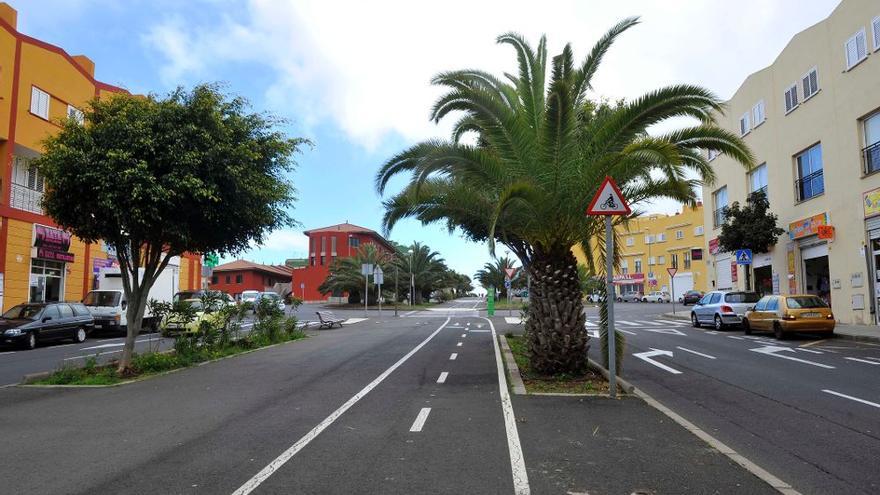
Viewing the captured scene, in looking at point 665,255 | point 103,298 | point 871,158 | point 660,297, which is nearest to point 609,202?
point 871,158

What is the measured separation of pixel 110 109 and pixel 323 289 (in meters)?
45.0

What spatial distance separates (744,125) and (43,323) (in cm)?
3174

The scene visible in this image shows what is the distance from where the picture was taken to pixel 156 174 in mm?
10516

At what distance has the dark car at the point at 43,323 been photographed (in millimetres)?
17109

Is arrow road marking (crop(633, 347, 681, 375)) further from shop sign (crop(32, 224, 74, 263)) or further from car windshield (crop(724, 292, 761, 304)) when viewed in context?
shop sign (crop(32, 224, 74, 263))

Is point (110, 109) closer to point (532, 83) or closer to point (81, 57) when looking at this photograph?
point (532, 83)

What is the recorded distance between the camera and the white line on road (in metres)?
6.59

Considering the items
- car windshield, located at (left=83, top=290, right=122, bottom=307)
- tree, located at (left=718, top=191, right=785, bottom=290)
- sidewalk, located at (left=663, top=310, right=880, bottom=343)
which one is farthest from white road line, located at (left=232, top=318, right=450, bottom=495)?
tree, located at (left=718, top=191, right=785, bottom=290)

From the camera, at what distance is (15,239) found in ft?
75.3

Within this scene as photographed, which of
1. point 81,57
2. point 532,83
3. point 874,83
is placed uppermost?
point 81,57

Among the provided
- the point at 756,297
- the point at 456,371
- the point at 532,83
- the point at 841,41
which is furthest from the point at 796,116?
the point at 456,371

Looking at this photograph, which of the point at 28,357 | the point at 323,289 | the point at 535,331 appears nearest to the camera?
the point at 535,331

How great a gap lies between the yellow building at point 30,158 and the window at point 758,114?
2828cm

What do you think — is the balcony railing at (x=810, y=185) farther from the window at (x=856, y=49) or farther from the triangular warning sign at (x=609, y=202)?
the triangular warning sign at (x=609, y=202)
